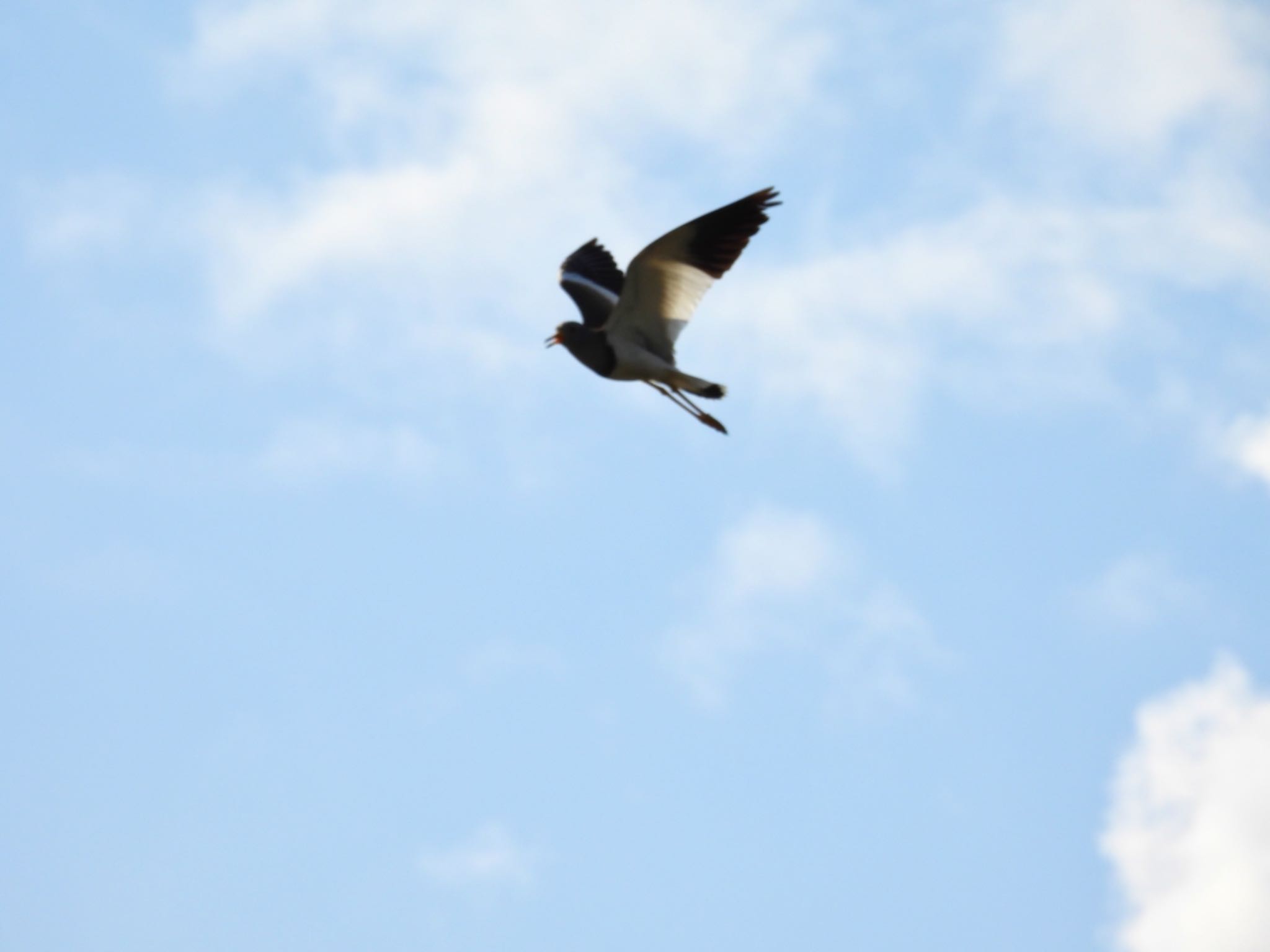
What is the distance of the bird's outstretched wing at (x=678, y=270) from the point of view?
16203 mm

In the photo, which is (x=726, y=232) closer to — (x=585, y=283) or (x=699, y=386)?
(x=699, y=386)

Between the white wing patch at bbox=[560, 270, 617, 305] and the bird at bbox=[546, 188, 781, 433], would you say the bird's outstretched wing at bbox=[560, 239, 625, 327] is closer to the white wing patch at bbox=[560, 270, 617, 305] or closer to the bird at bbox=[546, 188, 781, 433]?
the white wing patch at bbox=[560, 270, 617, 305]

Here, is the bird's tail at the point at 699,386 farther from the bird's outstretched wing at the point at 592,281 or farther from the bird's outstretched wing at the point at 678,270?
the bird's outstretched wing at the point at 592,281

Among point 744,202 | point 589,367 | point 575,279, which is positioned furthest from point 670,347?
point 575,279

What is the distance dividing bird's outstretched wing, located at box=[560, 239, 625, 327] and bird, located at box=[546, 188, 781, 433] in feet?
6.80

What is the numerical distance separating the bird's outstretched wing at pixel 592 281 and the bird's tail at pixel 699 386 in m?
2.59

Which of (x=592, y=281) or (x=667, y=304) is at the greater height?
(x=592, y=281)

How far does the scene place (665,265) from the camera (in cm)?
1666

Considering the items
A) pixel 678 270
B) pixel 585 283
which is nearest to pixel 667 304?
pixel 678 270

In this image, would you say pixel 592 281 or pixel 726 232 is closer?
pixel 726 232

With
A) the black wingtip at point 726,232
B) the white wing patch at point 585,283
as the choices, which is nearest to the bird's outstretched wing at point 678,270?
the black wingtip at point 726,232

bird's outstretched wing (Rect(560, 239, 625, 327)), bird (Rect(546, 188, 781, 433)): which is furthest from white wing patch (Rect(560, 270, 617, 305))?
bird (Rect(546, 188, 781, 433))

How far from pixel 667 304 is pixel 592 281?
4.19 m

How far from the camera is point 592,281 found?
21016 millimetres
